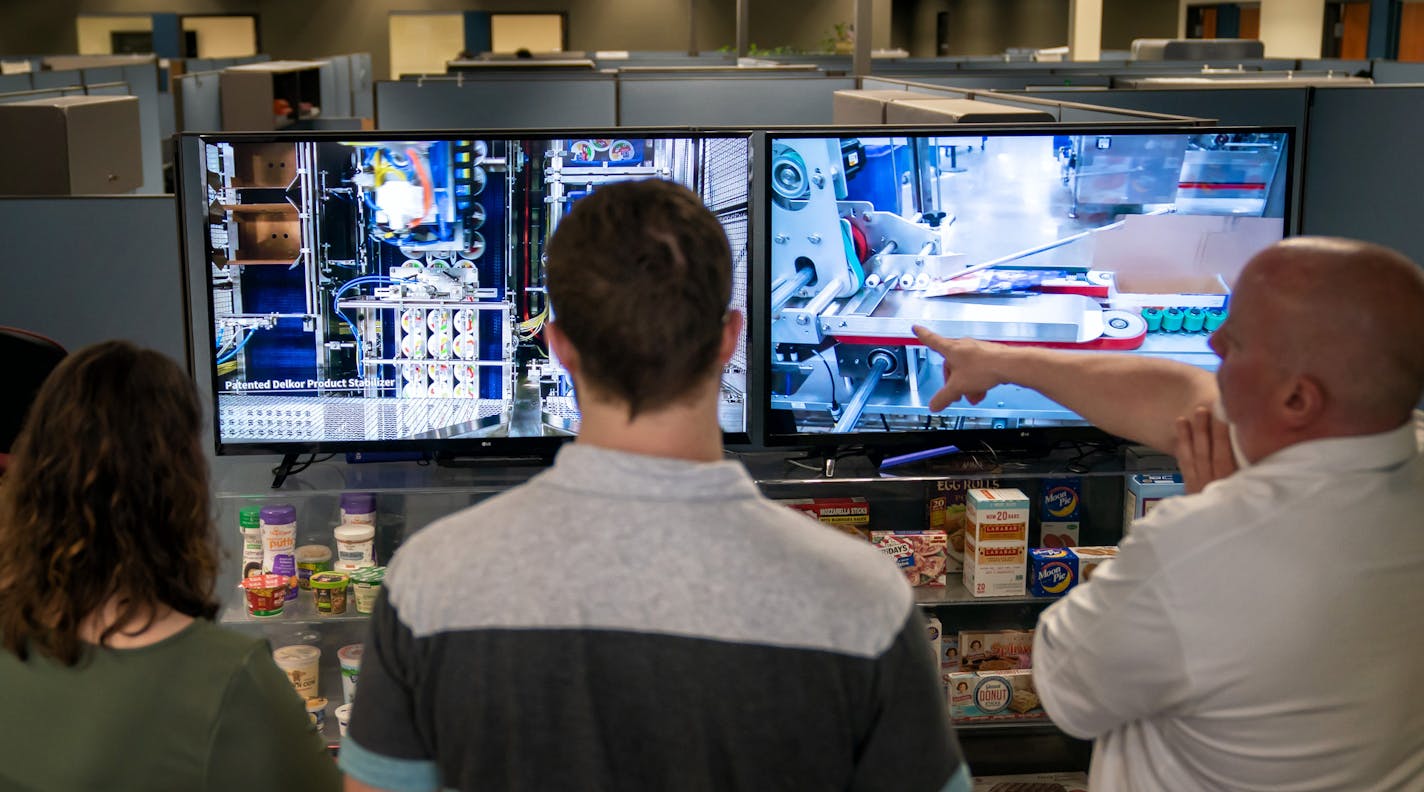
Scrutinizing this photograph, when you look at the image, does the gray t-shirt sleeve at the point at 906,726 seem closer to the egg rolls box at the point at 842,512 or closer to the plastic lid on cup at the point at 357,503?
the egg rolls box at the point at 842,512

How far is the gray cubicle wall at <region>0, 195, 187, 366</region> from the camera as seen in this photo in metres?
2.72

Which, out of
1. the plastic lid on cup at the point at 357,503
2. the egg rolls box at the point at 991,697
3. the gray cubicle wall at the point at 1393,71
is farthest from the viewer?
the gray cubicle wall at the point at 1393,71

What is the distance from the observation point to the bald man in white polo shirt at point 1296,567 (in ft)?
3.82

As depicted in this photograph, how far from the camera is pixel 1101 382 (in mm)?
1629

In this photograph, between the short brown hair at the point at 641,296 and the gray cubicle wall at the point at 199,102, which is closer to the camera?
the short brown hair at the point at 641,296

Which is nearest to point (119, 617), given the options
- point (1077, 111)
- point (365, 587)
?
point (365, 587)

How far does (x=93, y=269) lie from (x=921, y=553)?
1770mm

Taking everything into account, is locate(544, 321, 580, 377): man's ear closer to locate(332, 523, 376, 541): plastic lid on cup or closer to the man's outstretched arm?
the man's outstretched arm

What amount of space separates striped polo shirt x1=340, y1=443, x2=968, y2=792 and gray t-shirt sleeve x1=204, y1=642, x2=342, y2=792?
319 millimetres

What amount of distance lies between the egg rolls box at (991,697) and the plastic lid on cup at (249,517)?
1294 millimetres

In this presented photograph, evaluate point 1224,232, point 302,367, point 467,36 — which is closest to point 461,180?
point 302,367

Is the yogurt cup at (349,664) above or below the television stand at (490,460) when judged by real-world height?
below

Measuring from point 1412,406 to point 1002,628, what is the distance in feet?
4.54

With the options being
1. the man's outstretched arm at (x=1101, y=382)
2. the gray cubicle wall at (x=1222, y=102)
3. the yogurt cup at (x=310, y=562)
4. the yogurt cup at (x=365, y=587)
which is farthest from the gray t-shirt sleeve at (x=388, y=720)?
the gray cubicle wall at (x=1222, y=102)
